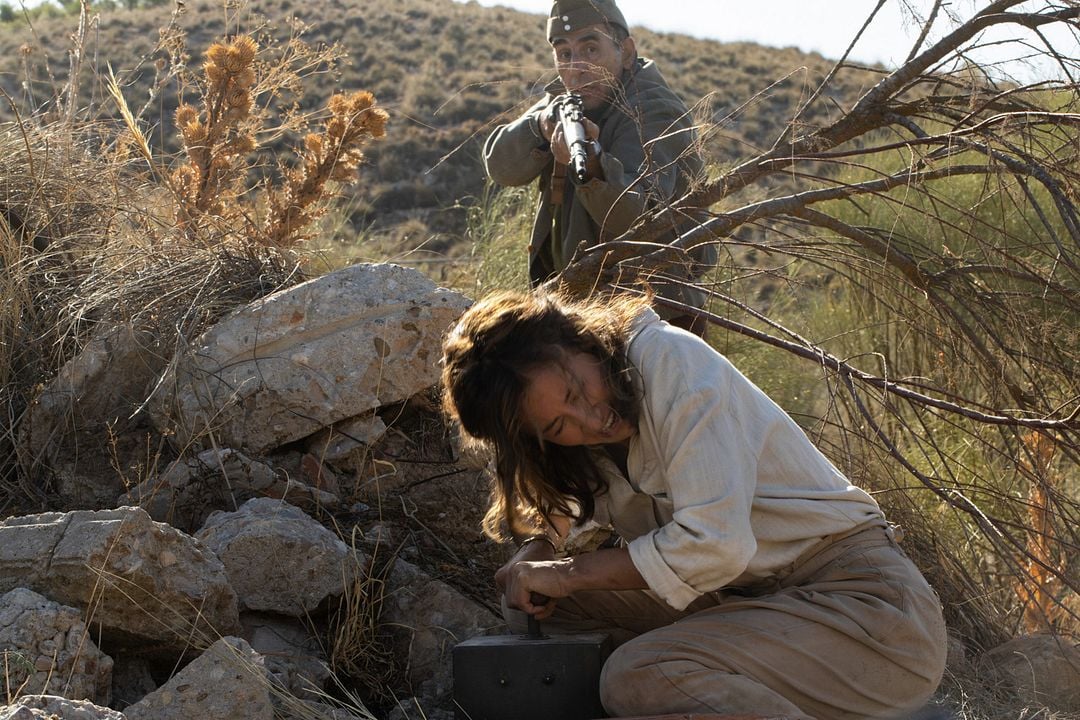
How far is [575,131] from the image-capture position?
3895 mm

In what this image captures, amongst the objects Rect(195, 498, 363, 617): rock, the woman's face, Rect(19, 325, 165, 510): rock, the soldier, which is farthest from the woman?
Rect(19, 325, 165, 510): rock

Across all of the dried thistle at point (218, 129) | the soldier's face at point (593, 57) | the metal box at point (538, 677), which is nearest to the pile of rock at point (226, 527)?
the metal box at point (538, 677)

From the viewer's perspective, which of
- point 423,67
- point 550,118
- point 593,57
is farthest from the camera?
point 423,67

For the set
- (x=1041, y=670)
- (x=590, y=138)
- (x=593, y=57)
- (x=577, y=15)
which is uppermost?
(x=577, y=15)

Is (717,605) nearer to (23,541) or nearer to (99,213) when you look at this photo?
(23,541)

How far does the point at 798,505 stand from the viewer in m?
2.47

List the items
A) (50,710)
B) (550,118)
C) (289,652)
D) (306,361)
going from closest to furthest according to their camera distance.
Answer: (50,710) → (289,652) → (306,361) → (550,118)

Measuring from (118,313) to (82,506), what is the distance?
0.74 metres

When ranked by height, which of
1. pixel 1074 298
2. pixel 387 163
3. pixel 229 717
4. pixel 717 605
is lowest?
pixel 387 163

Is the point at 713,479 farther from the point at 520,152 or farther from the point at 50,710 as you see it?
the point at 520,152

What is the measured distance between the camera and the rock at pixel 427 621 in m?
3.17

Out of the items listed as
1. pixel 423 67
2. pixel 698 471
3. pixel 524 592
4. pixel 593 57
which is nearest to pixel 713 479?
pixel 698 471

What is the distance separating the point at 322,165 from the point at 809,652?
10.8 ft

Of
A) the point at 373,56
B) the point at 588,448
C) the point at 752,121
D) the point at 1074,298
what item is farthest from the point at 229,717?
the point at 373,56
